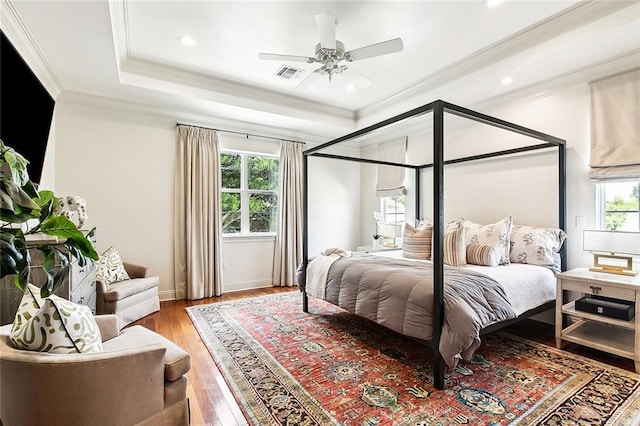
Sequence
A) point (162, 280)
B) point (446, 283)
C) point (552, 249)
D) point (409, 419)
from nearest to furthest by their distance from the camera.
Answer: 1. point (409, 419)
2. point (446, 283)
3. point (552, 249)
4. point (162, 280)

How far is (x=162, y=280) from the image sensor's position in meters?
4.21

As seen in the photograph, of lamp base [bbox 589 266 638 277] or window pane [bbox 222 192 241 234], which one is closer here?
lamp base [bbox 589 266 638 277]

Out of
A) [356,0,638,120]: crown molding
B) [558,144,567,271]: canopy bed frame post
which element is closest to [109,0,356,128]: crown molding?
[356,0,638,120]: crown molding

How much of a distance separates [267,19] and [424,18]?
1.33 metres

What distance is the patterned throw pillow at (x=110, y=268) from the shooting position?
10.9ft

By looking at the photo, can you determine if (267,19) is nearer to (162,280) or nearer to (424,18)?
(424,18)

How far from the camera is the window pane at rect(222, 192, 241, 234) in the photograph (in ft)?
15.8

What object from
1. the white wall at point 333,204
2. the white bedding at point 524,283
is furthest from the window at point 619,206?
the white wall at point 333,204

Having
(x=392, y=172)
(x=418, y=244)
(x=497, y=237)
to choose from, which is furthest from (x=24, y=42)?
(x=392, y=172)

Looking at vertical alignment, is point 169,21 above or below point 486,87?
above

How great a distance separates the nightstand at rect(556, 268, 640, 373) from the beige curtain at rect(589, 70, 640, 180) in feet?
3.28

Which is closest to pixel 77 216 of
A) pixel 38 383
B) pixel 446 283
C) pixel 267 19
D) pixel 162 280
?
pixel 162 280

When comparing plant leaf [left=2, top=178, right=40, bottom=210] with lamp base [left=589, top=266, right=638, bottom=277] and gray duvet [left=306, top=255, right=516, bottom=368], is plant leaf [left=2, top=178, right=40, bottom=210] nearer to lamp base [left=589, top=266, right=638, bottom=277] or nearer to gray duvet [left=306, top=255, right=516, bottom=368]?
gray duvet [left=306, top=255, right=516, bottom=368]

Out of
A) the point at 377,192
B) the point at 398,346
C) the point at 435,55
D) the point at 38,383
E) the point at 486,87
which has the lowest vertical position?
the point at 398,346
